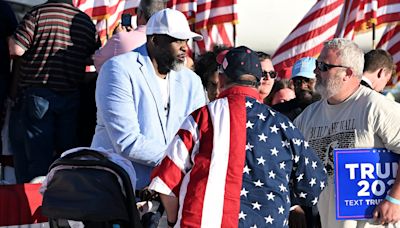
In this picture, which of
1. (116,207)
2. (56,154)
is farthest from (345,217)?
(56,154)

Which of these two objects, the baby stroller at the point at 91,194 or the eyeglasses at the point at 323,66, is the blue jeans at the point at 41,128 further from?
the eyeglasses at the point at 323,66

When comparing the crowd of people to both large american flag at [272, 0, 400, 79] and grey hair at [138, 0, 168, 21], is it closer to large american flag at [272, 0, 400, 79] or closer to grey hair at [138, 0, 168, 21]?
grey hair at [138, 0, 168, 21]

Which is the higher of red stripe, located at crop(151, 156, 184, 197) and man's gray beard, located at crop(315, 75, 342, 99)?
man's gray beard, located at crop(315, 75, 342, 99)

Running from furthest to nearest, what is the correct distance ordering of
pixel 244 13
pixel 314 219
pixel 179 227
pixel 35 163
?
pixel 244 13
pixel 35 163
pixel 314 219
pixel 179 227

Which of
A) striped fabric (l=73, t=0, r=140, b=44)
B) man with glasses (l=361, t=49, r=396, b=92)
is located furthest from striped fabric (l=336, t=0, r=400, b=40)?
man with glasses (l=361, t=49, r=396, b=92)

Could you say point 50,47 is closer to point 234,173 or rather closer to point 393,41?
point 234,173

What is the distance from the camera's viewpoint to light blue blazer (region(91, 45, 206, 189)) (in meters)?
5.43

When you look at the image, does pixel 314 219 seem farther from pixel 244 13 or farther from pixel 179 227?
pixel 244 13

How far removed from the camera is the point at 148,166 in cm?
558

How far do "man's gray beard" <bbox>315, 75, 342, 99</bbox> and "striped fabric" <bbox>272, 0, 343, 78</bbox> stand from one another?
554 centimetres

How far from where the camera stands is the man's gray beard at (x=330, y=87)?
18.8 feet

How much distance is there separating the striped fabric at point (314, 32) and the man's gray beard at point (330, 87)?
554cm

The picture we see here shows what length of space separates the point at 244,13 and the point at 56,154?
40.3ft

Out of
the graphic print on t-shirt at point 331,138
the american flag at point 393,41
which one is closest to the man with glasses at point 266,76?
the graphic print on t-shirt at point 331,138
